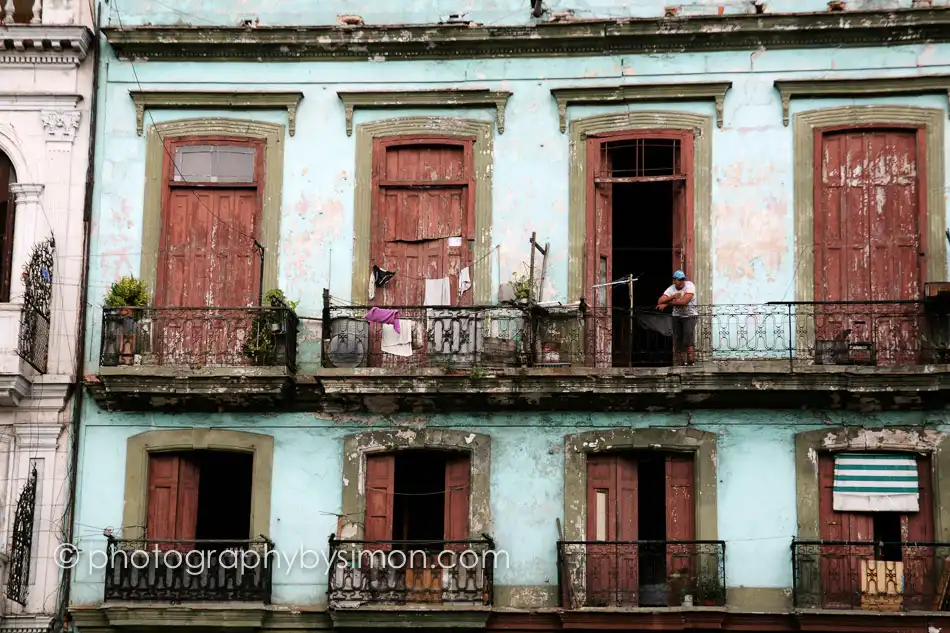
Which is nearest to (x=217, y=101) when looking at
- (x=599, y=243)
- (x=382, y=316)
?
Result: (x=382, y=316)

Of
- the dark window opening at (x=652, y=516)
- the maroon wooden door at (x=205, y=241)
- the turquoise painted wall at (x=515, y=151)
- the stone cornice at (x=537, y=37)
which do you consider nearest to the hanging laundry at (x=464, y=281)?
the turquoise painted wall at (x=515, y=151)

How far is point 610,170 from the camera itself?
69.1ft

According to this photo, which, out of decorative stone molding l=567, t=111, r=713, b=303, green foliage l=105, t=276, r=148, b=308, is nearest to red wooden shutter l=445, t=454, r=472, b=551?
decorative stone molding l=567, t=111, r=713, b=303

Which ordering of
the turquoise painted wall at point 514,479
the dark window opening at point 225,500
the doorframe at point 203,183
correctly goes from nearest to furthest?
the turquoise painted wall at point 514,479, the doorframe at point 203,183, the dark window opening at point 225,500

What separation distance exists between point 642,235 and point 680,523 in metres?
4.94

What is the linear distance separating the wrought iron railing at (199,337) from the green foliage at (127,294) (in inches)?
5.8

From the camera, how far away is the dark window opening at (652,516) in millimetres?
19750

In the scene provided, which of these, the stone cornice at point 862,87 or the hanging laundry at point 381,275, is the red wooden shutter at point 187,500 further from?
the stone cornice at point 862,87

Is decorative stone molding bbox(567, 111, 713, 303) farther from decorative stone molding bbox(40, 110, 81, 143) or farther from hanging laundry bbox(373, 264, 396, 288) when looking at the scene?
decorative stone molding bbox(40, 110, 81, 143)

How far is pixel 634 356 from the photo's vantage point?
2042cm

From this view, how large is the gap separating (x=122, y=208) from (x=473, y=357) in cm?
515

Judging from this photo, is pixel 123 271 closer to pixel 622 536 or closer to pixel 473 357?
pixel 473 357

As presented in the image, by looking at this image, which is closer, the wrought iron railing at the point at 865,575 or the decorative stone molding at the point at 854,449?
the wrought iron railing at the point at 865,575

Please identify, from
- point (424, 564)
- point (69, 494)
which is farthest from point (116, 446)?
point (424, 564)
